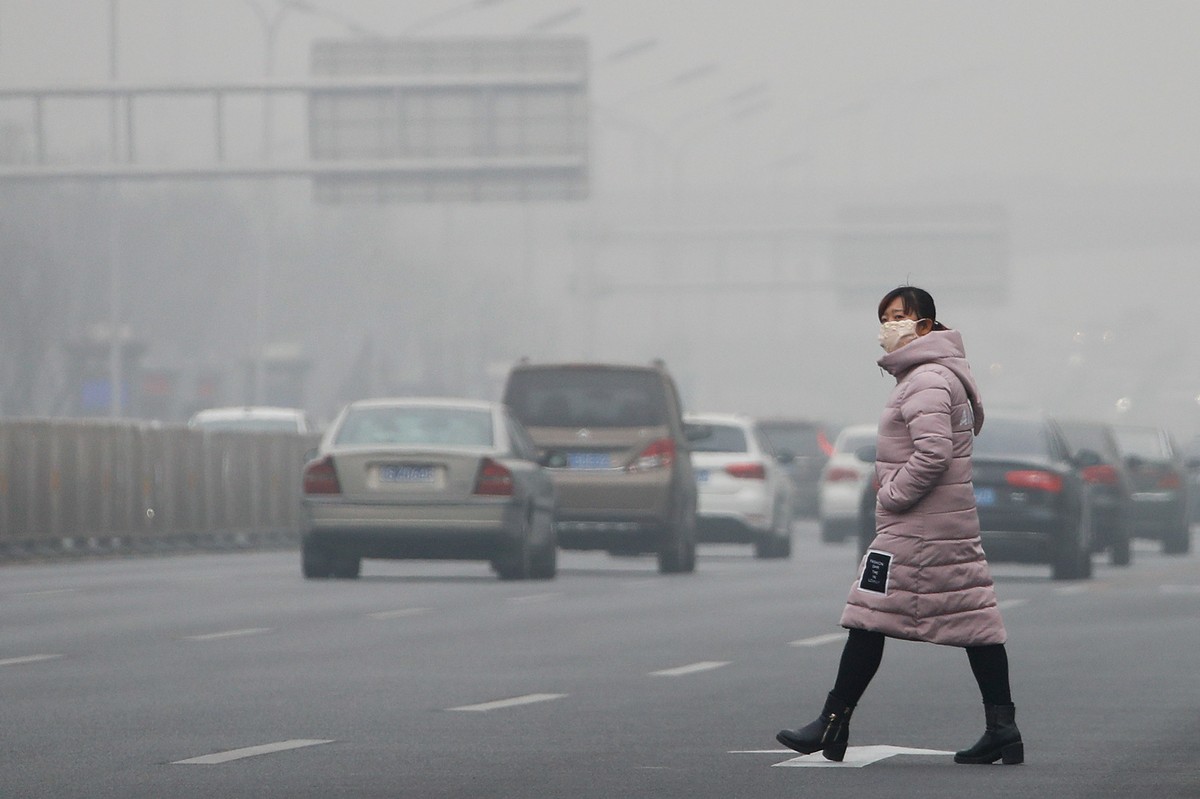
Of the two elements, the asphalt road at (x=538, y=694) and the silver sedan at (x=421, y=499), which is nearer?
the asphalt road at (x=538, y=694)

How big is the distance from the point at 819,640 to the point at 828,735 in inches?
297

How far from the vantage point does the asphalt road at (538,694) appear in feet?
34.0

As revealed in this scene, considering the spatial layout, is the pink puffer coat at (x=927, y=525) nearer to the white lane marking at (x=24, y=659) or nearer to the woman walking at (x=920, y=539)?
the woman walking at (x=920, y=539)

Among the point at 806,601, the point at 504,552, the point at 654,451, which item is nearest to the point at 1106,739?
the point at 806,601

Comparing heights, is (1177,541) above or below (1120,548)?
below

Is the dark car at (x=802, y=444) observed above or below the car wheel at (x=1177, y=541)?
above

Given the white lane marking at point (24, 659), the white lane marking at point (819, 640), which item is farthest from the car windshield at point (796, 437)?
the white lane marking at point (24, 659)

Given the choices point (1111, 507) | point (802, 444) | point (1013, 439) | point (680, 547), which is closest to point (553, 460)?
point (680, 547)

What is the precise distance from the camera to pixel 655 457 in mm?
27031

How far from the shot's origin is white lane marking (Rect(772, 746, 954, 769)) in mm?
10898

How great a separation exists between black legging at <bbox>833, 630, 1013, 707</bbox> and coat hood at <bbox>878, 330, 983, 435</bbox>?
2.43ft

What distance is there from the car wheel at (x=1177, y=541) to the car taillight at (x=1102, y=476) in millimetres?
5701

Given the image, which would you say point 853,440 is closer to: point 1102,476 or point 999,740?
point 1102,476

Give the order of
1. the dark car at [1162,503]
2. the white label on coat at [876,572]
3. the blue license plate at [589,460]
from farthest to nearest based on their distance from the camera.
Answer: the dark car at [1162,503], the blue license plate at [589,460], the white label on coat at [876,572]
